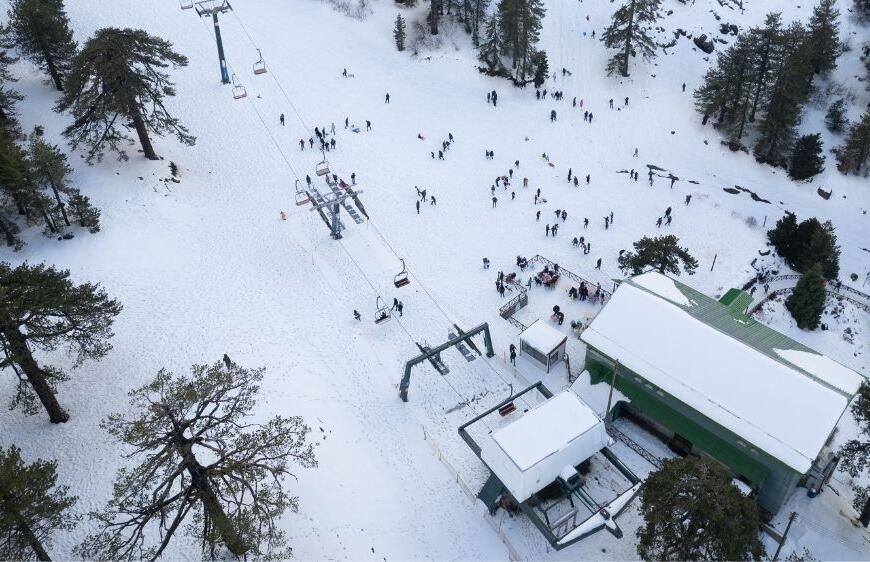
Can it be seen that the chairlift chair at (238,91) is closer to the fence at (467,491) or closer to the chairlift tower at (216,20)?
the chairlift tower at (216,20)

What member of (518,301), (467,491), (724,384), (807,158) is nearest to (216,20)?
(518,301)

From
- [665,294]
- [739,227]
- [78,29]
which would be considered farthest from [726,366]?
[78,29]

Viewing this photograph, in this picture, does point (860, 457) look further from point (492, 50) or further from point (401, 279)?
point (492, 50)

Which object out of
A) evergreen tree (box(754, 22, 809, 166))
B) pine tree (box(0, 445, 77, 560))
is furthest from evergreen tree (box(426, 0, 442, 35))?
pine tree (box(0, 445, 77, 560))

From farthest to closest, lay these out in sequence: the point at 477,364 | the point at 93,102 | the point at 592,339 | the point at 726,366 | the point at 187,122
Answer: the point at 187,122, the point at 93,102, the point at 477,364, the point at 592,339, the point at 726,366

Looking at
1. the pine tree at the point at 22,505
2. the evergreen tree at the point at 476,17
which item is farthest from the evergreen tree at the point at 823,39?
the pine tree at the point at 22,505

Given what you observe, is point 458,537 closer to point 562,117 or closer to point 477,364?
point 477,364
